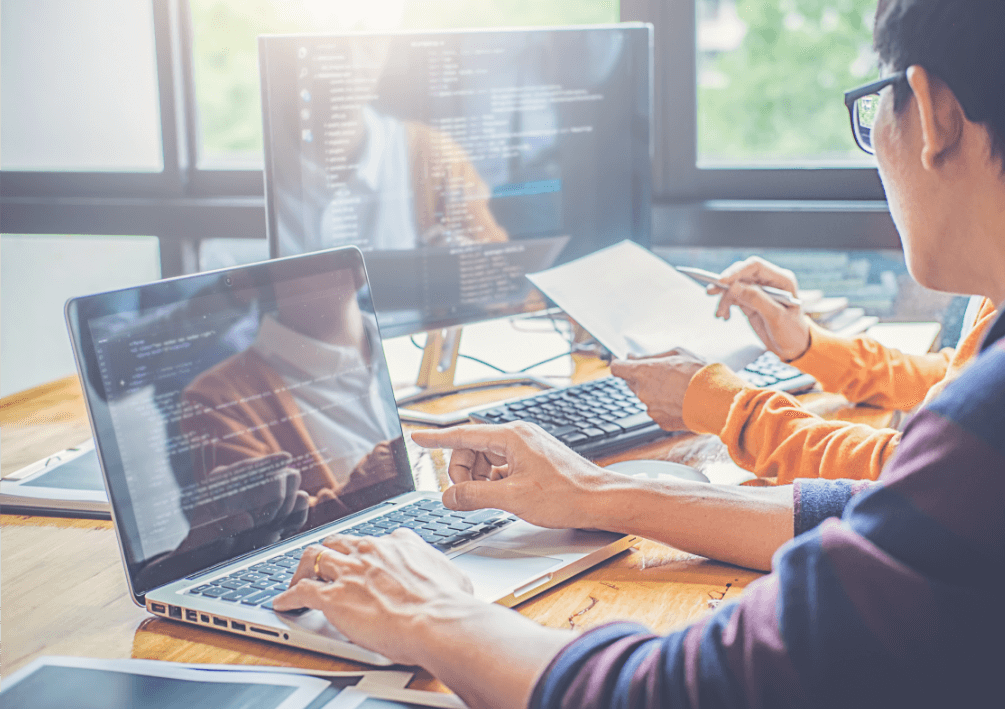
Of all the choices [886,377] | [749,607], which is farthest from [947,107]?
[886,377]

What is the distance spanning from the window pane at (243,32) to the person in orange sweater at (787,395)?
1.22m

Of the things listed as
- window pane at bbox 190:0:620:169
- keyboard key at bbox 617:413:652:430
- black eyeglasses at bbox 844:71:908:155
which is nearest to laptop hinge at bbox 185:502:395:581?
keyboard key at bbox 617:413:652:430

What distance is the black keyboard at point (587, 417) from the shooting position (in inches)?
45.4

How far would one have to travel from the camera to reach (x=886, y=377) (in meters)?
1.36

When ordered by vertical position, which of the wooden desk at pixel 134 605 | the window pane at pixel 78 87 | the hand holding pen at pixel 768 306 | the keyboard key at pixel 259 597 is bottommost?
the wooden desk at pixel 134 605

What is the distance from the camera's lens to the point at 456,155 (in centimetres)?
135

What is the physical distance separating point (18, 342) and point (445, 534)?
2.26 meters

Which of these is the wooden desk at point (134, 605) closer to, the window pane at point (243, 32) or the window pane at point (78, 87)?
the window pane at point (243, 32)

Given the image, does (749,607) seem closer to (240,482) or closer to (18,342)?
(240,482)

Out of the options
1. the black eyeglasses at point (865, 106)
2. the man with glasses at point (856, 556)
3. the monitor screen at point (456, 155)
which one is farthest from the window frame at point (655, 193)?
the man with glasses at point (856, 556)

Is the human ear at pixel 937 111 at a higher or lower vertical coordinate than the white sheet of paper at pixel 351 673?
higher

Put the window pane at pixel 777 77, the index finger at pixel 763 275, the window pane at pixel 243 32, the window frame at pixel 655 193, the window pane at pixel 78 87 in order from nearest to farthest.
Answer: the index finger at pixel 763 275
the window frame at pixel 655 193
the window pane at pixel 777 77
the window pane at pixel 243 32
the window pane at pixel 78 87

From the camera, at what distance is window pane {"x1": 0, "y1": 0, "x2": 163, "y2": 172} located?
8.14 ft

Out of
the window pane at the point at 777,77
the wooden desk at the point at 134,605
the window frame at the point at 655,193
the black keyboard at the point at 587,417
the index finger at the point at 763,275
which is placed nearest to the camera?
the wooden desk at the point at 134,605
